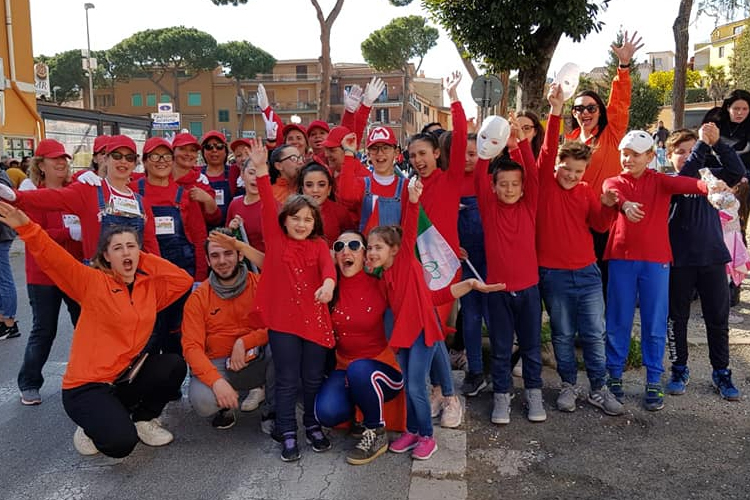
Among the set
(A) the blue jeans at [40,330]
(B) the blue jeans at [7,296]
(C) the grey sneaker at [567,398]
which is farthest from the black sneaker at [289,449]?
(B) the blue jeans at [7,296]

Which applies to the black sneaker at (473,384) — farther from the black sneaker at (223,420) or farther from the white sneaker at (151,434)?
the white sneaker at (151,434)

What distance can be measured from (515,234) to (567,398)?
4.08 ft

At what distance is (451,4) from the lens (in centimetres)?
848

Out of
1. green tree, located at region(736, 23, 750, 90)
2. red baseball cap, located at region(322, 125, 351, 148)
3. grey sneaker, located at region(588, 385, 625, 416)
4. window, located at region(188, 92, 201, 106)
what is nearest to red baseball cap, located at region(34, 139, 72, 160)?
red baseball cap, located at region(322, 125, 351, 148)

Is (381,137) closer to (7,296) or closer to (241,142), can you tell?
(241,142)

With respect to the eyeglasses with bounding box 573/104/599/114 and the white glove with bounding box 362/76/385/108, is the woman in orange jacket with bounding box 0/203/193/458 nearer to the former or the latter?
the white glove with bounding box 362/76/385/108

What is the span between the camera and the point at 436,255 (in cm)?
425

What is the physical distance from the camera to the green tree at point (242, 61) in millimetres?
62338

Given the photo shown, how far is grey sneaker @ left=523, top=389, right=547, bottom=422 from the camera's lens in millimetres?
4164

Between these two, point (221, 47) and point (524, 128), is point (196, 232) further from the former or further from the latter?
point (221, 47)

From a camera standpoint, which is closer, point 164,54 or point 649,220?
point 649,220

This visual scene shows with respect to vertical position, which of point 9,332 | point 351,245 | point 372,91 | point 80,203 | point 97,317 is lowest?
point 9,332

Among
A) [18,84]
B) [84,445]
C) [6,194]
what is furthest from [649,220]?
[18,84]

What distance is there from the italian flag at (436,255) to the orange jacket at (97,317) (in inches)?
73.5
